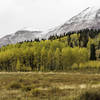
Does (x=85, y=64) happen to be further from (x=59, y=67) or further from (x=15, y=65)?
(x=15, y=65)

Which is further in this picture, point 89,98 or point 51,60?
point 51,60

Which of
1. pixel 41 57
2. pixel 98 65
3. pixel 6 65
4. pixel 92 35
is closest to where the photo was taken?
pixel 98 65

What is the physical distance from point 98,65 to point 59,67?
730 inches

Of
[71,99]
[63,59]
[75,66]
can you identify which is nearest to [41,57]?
[63,59]

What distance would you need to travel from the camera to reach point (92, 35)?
162 metres

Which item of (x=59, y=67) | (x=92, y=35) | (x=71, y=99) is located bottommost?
(x=59, y=67)

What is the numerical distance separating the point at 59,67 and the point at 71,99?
82079 mm

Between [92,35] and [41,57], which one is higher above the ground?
[92,35]

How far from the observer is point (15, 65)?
95.8 metres

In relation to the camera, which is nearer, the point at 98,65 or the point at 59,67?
the point at 98,65

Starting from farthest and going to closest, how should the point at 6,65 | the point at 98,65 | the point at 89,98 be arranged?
the point at 6,65
the point at 98,65
the point at 89,98

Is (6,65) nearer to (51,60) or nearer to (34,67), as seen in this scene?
(34,67)

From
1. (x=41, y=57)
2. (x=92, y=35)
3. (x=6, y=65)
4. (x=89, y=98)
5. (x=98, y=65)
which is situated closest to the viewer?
(x=89, y=98)

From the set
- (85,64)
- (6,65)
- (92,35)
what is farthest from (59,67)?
(92,35)
